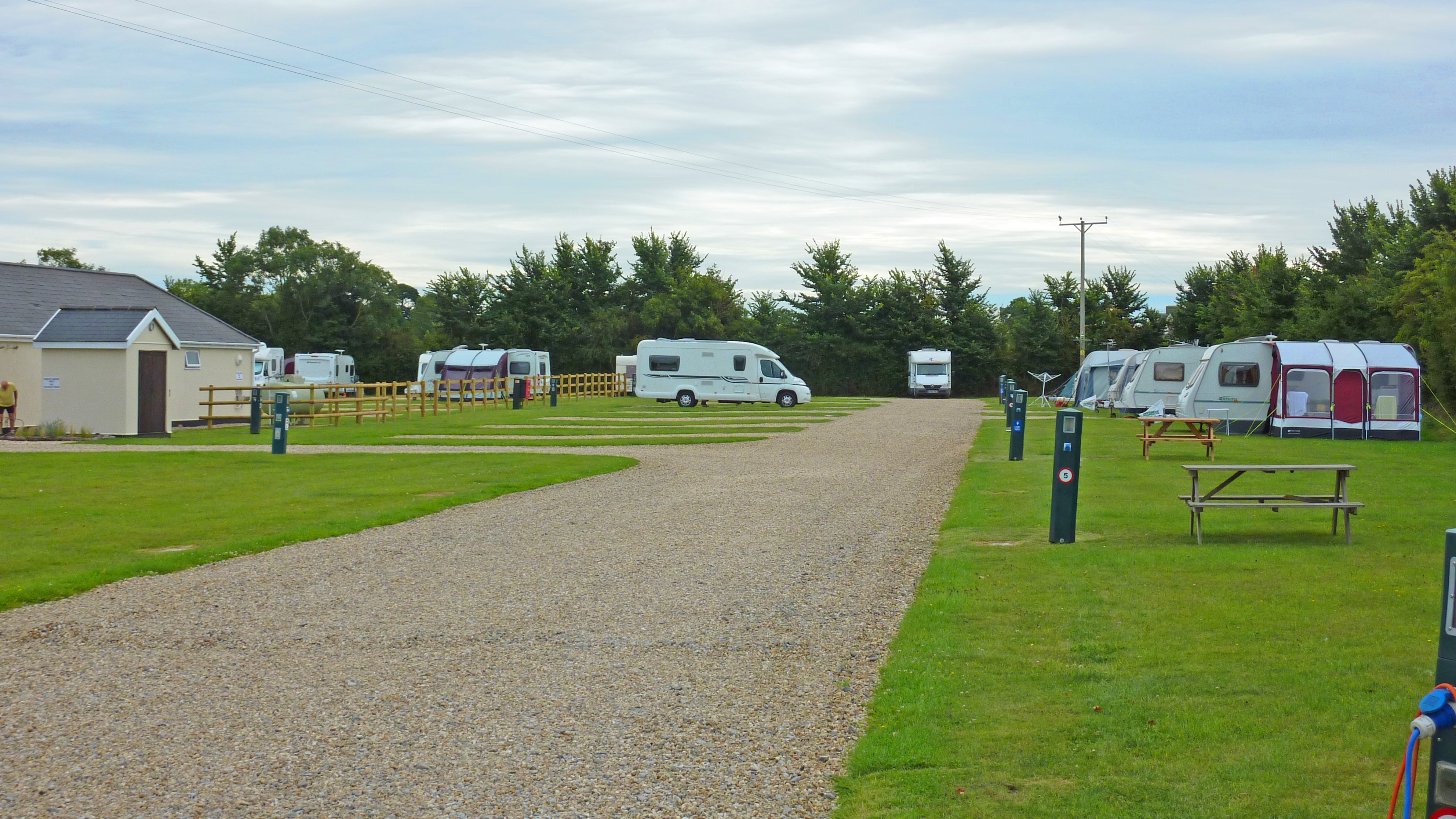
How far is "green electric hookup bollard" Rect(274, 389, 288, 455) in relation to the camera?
21219 millimetres

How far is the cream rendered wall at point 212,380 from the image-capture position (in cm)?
3128

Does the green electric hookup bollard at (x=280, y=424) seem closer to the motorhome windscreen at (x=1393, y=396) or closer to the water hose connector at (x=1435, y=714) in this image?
the water hose connector at (x=1435, y=714)

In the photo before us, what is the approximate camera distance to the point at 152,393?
26906 millimetres

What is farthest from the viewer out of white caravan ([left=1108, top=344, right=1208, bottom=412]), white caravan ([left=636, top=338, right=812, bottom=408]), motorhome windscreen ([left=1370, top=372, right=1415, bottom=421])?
white caravan ([left=636, top=338, right=812, bottom=408])

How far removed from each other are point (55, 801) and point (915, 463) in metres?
15.6

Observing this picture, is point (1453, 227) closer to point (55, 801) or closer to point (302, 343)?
point (55, 801)

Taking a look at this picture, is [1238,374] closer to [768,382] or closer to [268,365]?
[768,382]

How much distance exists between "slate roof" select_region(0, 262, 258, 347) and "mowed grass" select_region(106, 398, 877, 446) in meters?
3.47

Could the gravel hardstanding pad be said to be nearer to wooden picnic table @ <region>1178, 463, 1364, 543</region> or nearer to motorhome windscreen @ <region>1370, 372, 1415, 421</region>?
wooden picnic table @ <region>1178, 463, 1364, 543</region>

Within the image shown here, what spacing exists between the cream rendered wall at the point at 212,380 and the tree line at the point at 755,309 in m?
30.6

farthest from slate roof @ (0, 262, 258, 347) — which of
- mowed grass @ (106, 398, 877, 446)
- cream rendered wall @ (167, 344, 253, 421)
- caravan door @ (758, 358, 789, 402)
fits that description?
caravan door @ (758, 358, 789, 402)

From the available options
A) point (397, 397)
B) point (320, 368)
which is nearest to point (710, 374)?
point (397, 397)

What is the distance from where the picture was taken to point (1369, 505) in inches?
496

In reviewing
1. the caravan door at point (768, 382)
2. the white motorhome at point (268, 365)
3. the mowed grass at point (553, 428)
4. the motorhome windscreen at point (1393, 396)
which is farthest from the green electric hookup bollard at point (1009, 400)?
the white motorhome at point (268, 365)
